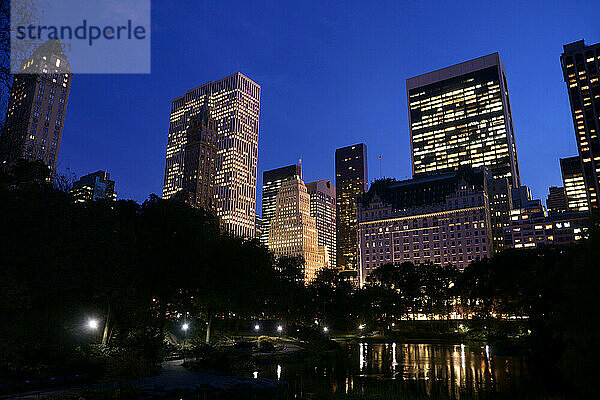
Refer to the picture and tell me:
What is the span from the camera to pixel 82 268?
77.9ft

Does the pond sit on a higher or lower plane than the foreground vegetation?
lower

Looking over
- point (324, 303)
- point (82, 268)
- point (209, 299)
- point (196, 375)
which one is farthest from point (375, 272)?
point (82, 268)

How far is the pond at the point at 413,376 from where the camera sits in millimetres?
26750

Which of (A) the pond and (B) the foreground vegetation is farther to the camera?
(A) the pond

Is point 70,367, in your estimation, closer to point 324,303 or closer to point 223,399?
point 223,399

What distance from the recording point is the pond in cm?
2675

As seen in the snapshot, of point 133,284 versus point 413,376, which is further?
point 133,284

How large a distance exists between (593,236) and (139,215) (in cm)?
3986

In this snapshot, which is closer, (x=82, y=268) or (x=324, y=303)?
(x=82, y=268)

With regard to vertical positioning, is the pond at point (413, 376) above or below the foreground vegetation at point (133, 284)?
below

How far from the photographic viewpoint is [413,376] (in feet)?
109

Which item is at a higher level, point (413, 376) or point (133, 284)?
point (133, 284)

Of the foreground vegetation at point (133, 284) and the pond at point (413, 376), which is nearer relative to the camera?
the foreground vegetation at point (133, 284)

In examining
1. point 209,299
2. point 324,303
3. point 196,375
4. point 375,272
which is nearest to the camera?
point 196,375
